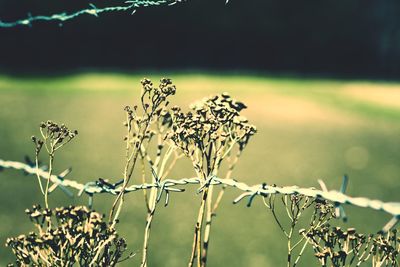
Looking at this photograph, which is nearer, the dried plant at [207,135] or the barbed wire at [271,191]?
the barbed wire at [271,191]

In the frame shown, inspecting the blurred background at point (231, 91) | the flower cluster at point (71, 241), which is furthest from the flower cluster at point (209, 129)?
the blurred background at point (231, 91)

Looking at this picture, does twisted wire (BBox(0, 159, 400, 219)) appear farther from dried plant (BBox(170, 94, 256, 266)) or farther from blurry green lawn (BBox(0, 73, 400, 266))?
blurry green lawn (BBox(0, 73, 400, 266))

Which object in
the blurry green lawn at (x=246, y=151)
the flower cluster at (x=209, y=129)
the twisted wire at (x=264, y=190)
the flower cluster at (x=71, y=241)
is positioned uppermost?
→ the flower cluster at (x=209, y=129)

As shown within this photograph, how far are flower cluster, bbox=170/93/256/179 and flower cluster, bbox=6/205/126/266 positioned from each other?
0.88 feet

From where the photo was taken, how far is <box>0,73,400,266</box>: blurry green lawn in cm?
484

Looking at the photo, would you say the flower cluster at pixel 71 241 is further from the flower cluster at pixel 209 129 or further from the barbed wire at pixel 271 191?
the flower cluster at pixel 209 129

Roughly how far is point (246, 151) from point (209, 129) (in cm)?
783

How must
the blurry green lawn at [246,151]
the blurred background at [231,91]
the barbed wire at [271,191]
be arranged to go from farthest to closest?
the blurred background at [231,91]
the blurry green lawn at [246,151]
the barbed wire at [271,191]

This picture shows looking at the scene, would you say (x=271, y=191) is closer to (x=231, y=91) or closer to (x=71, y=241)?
(x=71, y=241)

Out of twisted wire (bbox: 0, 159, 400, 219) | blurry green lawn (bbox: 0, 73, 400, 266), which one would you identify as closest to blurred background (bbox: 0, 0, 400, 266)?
blurry green lawn (bbox: 0, 73, 400, 266)

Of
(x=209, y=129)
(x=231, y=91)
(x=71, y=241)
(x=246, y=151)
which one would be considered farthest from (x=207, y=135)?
(x=231, y=91)

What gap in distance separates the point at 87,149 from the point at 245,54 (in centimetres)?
1082

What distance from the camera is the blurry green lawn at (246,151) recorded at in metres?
4.84

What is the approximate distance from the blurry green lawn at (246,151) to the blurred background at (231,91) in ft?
0.10
